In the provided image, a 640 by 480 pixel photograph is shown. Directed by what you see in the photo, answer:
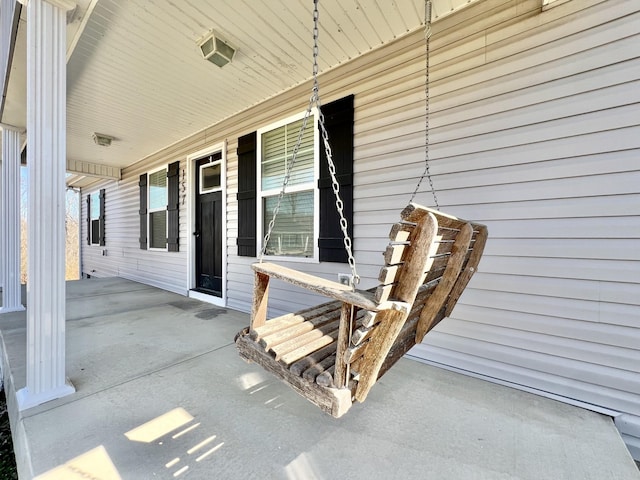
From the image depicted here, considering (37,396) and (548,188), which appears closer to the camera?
(37,396)

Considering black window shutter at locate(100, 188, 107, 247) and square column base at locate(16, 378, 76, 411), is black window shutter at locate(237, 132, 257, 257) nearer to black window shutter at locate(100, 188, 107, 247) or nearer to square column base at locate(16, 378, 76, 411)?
square column base at locate(16, 378, 76, 411)

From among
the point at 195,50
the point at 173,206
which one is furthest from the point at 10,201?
the point at 195,50

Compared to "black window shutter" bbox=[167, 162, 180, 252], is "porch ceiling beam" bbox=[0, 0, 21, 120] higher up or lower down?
higher up

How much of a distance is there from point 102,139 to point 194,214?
2080 millimetres

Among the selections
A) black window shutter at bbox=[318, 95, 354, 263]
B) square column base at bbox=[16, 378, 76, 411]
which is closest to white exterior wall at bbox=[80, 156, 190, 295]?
black window shutter at bbox=[318, 95, 354, 263]

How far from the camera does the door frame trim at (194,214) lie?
13.8ft

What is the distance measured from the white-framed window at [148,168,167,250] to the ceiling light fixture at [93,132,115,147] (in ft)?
2.89

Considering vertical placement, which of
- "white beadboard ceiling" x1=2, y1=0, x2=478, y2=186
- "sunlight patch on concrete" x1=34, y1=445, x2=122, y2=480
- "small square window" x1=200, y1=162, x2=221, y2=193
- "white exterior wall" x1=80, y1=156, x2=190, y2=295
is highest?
"white beadboard ceiling" x1=2, y1=0, x2=478, y2=186

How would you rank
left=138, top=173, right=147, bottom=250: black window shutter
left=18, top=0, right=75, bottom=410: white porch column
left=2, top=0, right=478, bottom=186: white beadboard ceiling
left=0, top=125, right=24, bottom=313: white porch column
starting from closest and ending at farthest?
left=18, top=0, right=75, bottom=410: white porch column → left=2, top=0, right=478, bottom=186: white beadboard ceiling → left=0, top=125, right=24, bottom=313: white porch column → left=138, top=173, right=147, bottom=250: black window shutter

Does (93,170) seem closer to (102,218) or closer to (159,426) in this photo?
(102,218)

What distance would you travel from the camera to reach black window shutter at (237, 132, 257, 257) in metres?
3.76

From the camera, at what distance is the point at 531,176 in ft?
6.40

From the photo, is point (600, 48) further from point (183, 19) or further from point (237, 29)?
point (183, 19)

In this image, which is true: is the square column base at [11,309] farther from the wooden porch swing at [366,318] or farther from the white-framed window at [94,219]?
the white-framed window at [94,219]
